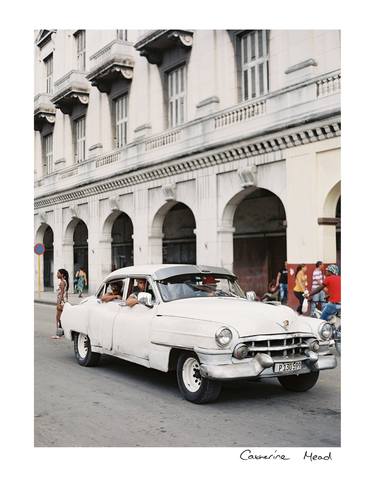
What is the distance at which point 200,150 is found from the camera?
1719cm

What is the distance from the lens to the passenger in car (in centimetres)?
856

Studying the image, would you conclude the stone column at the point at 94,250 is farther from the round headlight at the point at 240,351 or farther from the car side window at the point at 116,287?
the round headlight at the point at 240,351

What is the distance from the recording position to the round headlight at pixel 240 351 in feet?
20.2

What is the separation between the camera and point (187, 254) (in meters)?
23.3

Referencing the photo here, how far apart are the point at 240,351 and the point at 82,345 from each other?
359cm

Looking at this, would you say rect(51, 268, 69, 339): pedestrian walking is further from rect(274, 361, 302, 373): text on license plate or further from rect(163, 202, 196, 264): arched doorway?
rect(163, 202, 196, 264): arched doorway

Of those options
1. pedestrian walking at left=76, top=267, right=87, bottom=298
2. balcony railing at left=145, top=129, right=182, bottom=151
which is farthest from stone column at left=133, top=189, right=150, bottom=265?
pedestrian walking at left=76, top=267, right=87, bottom=298

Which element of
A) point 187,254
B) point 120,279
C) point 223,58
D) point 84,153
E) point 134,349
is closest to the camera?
point 134,349

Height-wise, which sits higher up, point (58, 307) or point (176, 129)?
point (176, 129)

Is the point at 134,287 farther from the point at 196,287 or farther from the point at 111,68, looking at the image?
the point at 111,68

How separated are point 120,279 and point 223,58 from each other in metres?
9.70

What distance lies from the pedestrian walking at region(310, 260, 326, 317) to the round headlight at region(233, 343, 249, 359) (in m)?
5.35

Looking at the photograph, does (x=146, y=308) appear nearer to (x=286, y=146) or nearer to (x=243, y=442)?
(x=243, y=442)
